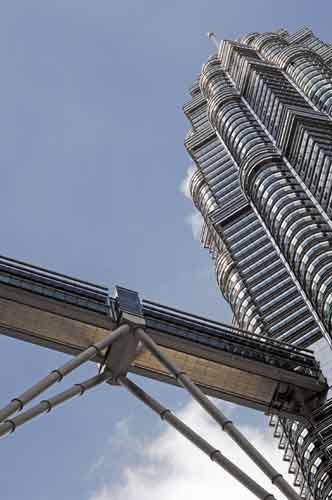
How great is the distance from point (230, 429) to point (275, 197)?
55578 mm

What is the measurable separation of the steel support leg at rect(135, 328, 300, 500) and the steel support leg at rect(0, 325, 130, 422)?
1570 millimetres

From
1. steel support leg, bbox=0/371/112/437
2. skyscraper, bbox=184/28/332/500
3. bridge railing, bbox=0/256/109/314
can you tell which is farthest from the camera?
skyscraper, bbox=184/28/332/500

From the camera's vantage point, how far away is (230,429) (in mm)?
42562

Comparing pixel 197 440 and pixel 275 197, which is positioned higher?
pixel 275 197

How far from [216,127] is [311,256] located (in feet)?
156

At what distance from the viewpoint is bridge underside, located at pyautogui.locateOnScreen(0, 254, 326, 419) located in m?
48.8

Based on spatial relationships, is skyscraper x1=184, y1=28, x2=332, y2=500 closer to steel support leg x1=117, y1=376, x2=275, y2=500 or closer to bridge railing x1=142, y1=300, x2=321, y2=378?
bridge railing x1=142, y1=300, x2=321, y2=378

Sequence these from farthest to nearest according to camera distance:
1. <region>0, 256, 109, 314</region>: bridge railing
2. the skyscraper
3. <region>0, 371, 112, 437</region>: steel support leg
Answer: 1. the skyscraper
2. <region>0, 256, 109, 314</region>: bridge railing
3. <region>0, 371, 112, 437</region>: steel support leg

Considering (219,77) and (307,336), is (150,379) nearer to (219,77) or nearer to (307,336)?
(307,336)

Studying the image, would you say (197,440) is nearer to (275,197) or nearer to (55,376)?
(55,376)

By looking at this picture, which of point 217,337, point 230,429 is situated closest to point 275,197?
point 217,337

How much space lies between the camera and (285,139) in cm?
10406

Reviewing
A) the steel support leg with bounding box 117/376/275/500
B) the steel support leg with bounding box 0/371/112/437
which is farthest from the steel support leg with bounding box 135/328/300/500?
the steel support leg with bounding box 0/371/112/437

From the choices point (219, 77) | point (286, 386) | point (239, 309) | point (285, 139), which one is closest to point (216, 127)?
point (219, 77)
